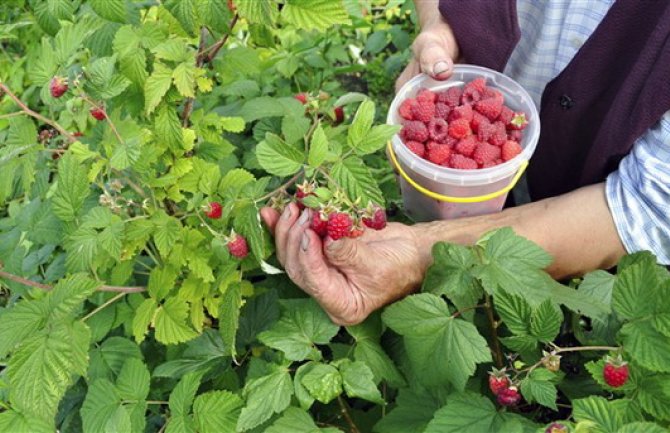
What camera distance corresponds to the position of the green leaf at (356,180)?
3.54 feet

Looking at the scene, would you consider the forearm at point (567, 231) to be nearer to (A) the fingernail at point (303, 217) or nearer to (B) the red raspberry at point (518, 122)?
(B) the red raspberry at point (518, 122)

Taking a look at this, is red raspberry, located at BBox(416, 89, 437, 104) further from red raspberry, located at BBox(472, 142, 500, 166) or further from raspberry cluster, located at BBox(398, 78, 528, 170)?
red raspberry, located at BBox(472, 142, 500, 166)

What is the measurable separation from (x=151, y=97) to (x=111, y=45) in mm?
272

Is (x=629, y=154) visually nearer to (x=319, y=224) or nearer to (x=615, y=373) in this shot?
(x=615, y=373)

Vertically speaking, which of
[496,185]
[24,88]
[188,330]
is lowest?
[24,88]

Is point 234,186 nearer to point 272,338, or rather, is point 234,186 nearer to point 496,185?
point 272,338

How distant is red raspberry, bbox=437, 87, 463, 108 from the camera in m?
1.46

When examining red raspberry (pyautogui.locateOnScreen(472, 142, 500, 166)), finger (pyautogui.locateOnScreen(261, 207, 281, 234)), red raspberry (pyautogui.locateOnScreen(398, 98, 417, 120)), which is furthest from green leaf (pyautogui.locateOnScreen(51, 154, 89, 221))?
red raspberry (pyautogui.locateOnScreen(472, 142, 500, 166))

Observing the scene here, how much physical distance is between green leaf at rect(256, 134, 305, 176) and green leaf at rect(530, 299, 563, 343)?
47 centimetres

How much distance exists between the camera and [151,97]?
3.90 feet

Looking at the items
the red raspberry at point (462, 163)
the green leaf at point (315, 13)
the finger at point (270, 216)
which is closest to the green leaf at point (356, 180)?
the finger at point (270, 216)

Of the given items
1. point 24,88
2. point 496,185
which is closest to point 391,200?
point 496,185

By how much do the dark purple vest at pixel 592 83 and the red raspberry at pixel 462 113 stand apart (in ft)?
0.79

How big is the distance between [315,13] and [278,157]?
0.90 ft
